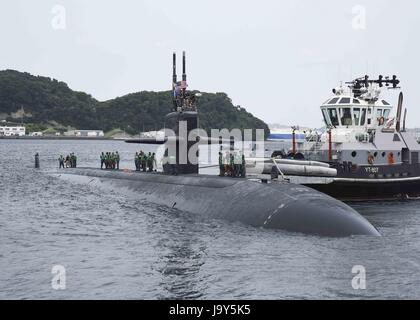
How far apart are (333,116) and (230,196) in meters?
18.2

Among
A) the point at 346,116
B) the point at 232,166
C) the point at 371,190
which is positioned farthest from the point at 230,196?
the point at 346,116

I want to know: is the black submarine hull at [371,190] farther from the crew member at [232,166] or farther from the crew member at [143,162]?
the crew member at [143,162]

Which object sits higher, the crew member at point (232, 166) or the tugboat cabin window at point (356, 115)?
the tugboat cabin window at point (356, 115)

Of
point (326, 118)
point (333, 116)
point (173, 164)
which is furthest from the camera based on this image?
point (326, 118)

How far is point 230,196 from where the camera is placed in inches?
945

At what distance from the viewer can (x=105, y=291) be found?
14.9 m

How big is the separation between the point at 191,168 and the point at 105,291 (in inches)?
620

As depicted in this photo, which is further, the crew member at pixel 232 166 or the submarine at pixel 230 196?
the crew member at pixel 232 166

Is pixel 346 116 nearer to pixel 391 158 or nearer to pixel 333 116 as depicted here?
pixel 333 116

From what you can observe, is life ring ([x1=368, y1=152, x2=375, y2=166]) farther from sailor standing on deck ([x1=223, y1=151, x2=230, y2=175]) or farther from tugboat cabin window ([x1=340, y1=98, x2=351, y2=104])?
sailor standing on deck ([x1=223, y1=151, x2=230, y2=175])

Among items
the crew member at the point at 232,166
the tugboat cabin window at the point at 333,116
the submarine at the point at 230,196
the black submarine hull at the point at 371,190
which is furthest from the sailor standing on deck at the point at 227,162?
the tugboat cabin window at the point at 333,116

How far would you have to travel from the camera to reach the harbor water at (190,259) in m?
14.9

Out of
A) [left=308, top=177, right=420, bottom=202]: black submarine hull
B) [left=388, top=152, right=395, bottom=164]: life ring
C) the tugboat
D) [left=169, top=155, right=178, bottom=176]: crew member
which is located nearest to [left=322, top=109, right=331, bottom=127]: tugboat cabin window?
the tugboat

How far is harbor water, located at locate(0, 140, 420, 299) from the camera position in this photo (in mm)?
14898
